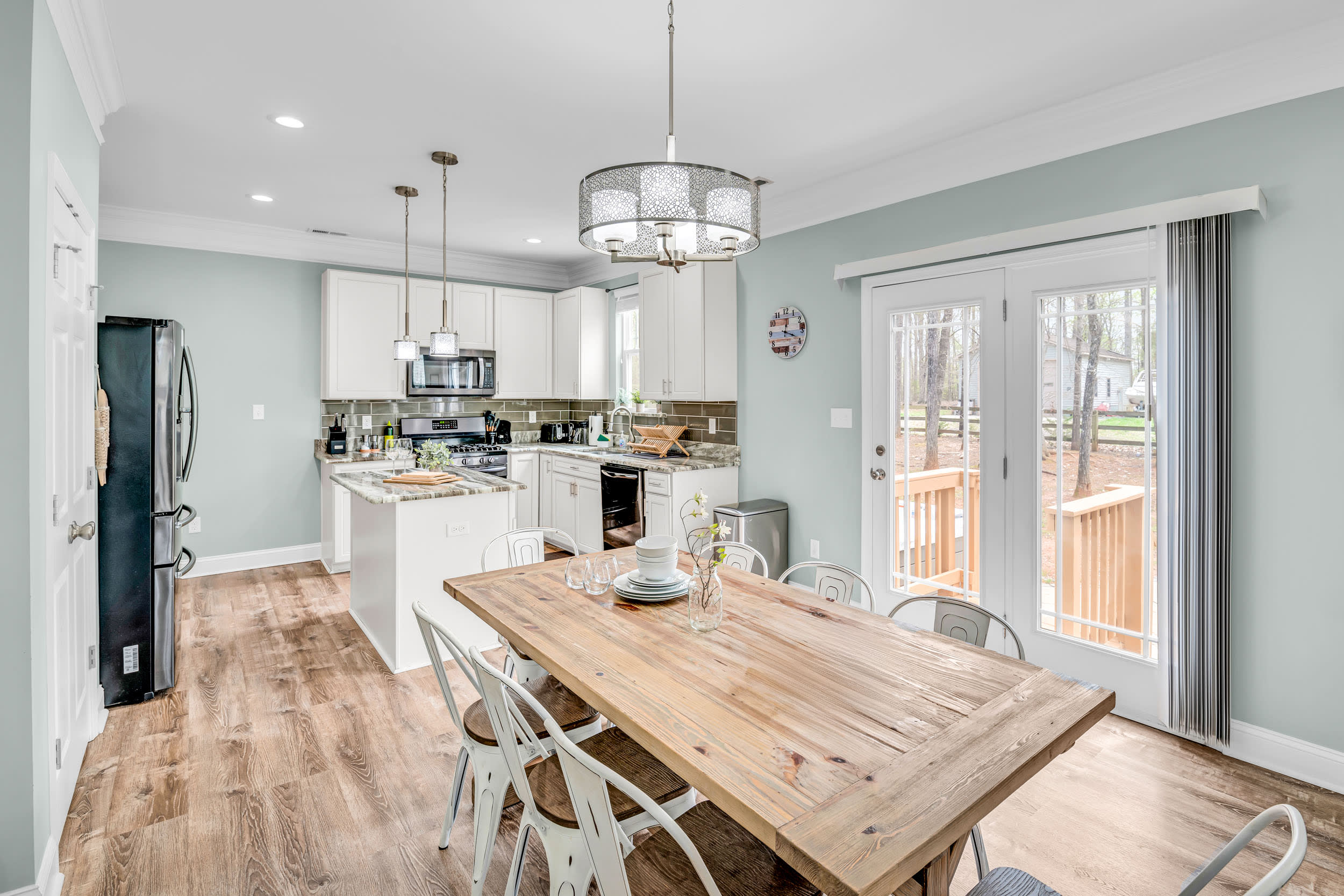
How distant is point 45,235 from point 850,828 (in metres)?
2.42

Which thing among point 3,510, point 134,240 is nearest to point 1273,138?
point 3,510

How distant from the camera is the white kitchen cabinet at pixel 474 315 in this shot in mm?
5723

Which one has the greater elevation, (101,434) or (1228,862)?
(101,434)

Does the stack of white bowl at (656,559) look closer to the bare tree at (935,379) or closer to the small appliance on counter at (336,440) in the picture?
the bare tree at (935,379)

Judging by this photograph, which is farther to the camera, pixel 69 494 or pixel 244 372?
pixel 244 372

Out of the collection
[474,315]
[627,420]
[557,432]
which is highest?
[474,315]

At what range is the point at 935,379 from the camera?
345 cm

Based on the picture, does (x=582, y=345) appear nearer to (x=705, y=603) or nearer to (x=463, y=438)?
(x=463, y=438)

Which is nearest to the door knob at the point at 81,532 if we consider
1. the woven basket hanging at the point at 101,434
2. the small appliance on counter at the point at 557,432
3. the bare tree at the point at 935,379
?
the woven basket hanging at the point at 101,434

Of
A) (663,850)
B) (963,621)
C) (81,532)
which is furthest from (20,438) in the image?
(963,621)

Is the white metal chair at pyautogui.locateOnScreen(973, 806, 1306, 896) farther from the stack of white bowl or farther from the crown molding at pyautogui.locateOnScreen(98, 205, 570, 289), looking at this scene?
the crown molding at pyautogui.locateOnScreen(98, 205, 570, 289)

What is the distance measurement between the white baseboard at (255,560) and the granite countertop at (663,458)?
1.75m

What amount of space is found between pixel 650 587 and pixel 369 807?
3.99ft

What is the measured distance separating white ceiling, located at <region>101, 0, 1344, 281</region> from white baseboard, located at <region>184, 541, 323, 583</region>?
2616mm
